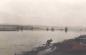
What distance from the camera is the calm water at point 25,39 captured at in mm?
1517

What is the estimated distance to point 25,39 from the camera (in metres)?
1.54

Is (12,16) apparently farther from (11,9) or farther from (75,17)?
(75,17)

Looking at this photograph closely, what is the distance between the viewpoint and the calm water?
1.52 meters

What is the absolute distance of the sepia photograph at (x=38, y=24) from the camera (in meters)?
1.52

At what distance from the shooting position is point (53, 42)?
1.52 metres

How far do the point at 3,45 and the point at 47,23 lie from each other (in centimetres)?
35

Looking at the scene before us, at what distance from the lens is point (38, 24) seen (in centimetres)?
154

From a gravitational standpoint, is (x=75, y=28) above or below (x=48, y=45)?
above

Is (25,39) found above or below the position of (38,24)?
below

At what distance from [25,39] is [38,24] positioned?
0.14 m

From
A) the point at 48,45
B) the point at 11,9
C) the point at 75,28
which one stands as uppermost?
the point at 11,9

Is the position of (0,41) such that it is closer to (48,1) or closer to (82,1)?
(48,1)

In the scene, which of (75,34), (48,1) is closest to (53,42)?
(75,34)

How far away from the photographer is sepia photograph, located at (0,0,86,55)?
152 centimetres
